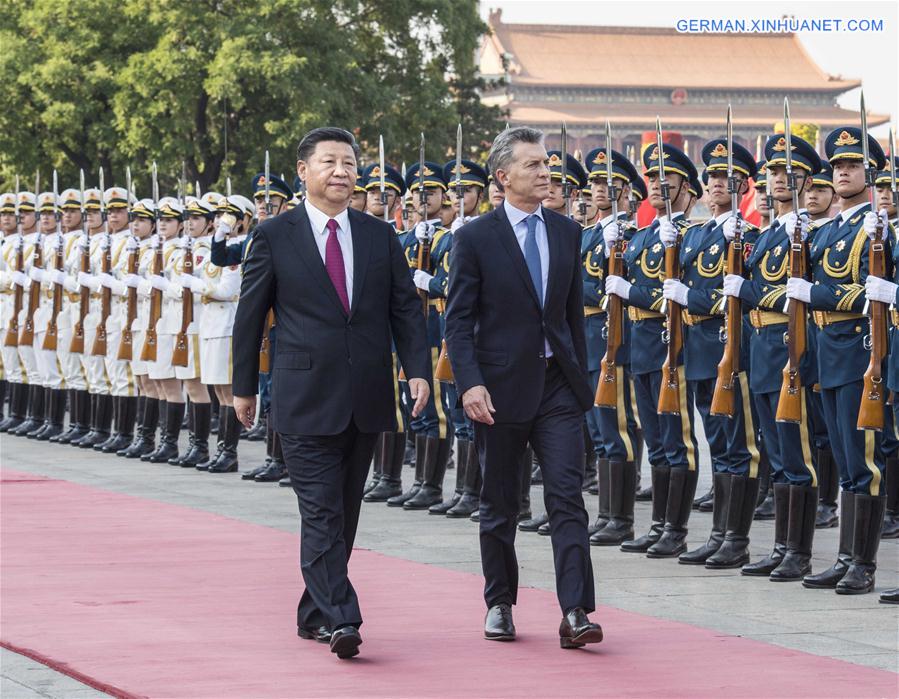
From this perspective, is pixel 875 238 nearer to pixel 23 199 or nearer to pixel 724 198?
pixel 724 198

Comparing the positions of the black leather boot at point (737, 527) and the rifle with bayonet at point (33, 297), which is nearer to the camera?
the black leather boot at point (737, 527)

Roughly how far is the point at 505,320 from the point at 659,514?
2.75 meters

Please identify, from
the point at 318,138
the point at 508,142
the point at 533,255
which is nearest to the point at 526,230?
the point at 533,255

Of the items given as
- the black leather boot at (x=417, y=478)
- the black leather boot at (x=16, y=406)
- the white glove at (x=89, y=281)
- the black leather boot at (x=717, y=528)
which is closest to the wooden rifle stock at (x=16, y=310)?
the black leather boot at (x=16, y=406)

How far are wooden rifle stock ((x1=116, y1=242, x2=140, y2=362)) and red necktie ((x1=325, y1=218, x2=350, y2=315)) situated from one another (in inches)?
304

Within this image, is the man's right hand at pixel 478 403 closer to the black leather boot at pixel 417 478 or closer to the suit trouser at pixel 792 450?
the suit trouser at pixel 792 450

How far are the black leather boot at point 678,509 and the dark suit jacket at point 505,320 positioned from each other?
7.45 feet

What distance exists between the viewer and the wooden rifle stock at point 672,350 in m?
8.97

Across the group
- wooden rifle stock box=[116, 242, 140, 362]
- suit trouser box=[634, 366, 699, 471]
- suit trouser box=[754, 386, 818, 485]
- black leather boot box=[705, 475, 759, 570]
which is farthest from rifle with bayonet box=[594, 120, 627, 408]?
wooden rifle stock box=[116, 242, 140, 362]

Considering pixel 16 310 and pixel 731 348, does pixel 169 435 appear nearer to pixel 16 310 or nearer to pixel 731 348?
pixel 16 310

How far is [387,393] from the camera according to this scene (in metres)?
6.82

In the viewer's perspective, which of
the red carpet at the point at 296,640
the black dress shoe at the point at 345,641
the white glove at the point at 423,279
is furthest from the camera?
the white glove at the point at 423,279

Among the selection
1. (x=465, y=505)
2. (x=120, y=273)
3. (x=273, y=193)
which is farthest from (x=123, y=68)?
(x=465, y=505)

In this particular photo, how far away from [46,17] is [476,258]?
20.1m
